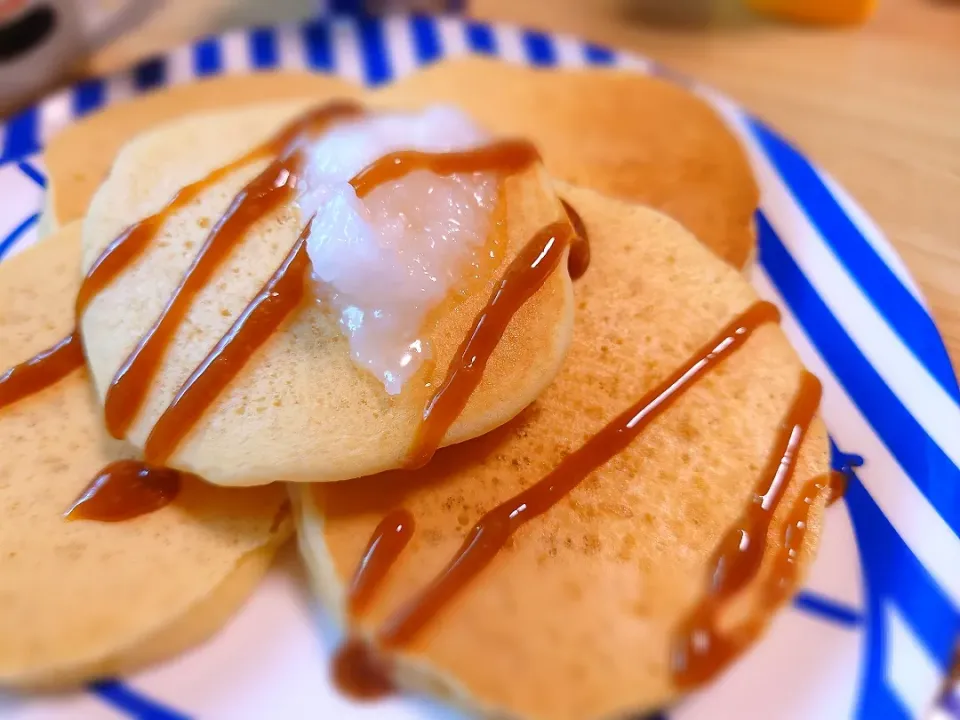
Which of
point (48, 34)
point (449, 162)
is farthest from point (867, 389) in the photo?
point (48, 34)

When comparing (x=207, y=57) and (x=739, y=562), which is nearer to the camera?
(x=739, y=562)

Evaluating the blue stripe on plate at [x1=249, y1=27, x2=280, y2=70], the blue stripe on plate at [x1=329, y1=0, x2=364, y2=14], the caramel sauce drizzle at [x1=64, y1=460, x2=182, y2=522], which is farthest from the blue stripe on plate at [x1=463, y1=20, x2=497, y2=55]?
the caramel sauce drizzle at [x1=64, y1=460, x2=182, y2=522]

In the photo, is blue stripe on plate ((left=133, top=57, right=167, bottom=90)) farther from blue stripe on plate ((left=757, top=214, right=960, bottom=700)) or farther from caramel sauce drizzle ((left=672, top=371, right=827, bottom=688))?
caramel sauce drizzle ((left=672, top=371, right=827, bottom=688))

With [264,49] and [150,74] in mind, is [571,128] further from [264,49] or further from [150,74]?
[150,74]

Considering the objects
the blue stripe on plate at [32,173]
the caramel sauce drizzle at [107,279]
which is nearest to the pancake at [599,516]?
the caramel sauce drizzle at [107,279]

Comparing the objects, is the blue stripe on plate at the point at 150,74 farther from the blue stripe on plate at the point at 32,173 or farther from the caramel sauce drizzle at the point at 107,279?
A: the caramel sauce drizzle at the point at 107,279

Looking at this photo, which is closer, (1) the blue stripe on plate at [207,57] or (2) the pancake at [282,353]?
(2) the pancake at [282,353]

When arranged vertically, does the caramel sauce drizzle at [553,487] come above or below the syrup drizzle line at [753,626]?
above

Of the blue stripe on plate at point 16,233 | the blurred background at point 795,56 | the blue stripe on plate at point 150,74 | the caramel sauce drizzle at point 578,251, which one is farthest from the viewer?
the blue stripe on plate at point 150,74
